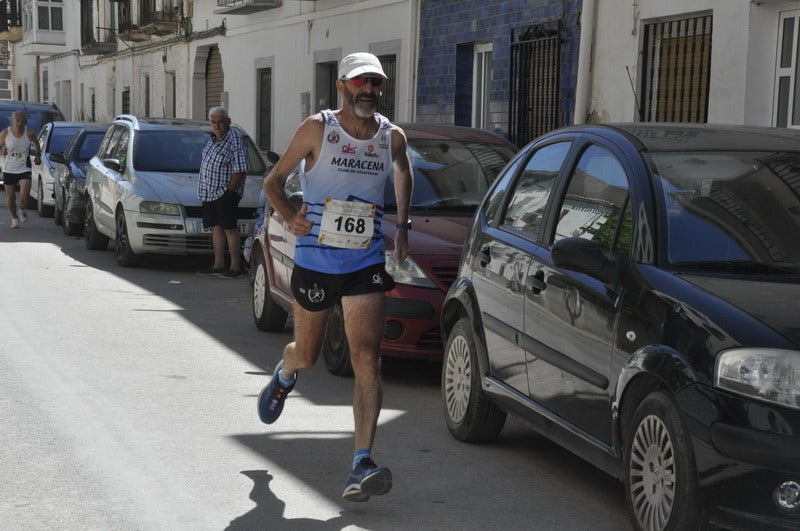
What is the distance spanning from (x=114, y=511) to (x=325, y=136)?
1776 millimetres

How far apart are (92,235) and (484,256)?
37.1ft

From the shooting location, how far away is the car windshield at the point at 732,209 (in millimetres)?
5148

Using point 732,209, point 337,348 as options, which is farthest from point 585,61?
point 732,209

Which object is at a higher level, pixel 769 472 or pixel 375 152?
pixel 375 152

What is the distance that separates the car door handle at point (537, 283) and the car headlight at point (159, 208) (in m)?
9.40

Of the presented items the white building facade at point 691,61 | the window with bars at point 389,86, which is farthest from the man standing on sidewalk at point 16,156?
the white building facade at point 691,61

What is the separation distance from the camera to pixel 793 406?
4.32 metres

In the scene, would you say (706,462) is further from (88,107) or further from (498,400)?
(88,107)

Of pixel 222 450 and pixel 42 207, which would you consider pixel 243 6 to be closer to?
pixel 42 207

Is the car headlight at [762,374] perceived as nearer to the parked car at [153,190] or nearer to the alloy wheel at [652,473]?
the alloy wheel at [652,473]

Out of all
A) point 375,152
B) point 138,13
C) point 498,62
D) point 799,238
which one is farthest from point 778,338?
point 138,13

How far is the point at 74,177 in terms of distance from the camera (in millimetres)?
19094

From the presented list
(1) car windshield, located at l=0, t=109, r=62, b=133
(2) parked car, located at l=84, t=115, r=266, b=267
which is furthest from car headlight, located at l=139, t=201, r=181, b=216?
(1) car windshield, located at l=0, t=109, r=62, b=133

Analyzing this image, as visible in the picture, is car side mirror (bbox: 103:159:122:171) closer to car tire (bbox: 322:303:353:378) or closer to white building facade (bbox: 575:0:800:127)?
white building facade (bbox: 575:0:800:127)
